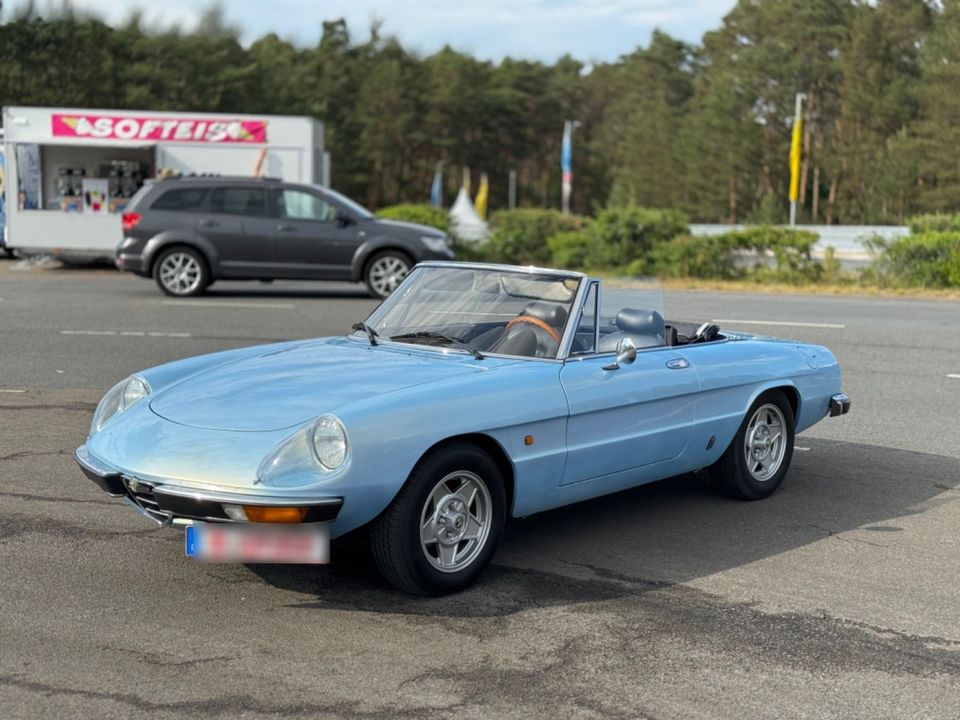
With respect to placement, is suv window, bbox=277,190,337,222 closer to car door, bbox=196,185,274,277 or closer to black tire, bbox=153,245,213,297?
car door, bbox=196,185,274,277

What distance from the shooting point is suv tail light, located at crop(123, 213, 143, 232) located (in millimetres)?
18156

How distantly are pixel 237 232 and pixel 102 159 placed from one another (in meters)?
7.34

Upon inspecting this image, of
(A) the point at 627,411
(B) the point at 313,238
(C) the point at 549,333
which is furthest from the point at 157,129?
(A) the point at 627,411

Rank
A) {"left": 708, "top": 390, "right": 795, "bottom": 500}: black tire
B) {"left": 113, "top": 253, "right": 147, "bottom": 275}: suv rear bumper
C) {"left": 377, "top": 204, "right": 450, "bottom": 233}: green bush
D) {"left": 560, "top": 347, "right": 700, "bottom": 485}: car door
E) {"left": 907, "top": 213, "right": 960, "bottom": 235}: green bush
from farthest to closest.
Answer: {"left": 377, "top": 204, "right": 450, "bottom": 233}: green bush, {"left": 907, "top": 213, "right": 960, "bottom": 235}: green bush, {"left": 113, "top": 253, "right": 147, "bottom": 275}: suv rear bumper, {"left": 708, "top": 390, "right": 795, "bottom": 500}: black tire, {"left": 560, "top": 347, "right": 700, "bottom": 485}: car door

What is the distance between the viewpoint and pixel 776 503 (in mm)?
6711

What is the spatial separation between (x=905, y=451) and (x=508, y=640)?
4.54m

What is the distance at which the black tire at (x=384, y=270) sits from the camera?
18.4m

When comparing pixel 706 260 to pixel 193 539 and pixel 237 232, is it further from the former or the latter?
pixel 193 539

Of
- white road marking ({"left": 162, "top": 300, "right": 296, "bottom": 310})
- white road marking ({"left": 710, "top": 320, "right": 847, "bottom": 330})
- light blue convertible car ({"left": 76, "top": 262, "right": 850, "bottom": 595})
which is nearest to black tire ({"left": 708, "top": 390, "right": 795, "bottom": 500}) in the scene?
light blue convertible car ({"left": 76, "top": 262, "right": 850, "bottom": 595})

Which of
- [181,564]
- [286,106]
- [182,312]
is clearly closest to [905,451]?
[181,564]

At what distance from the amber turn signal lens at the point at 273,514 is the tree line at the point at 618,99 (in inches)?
1872

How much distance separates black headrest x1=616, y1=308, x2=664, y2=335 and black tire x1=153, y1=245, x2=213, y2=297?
42.2 feet

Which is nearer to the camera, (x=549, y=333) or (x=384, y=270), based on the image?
(x=549, y=333)

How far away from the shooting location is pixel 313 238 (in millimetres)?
18438
